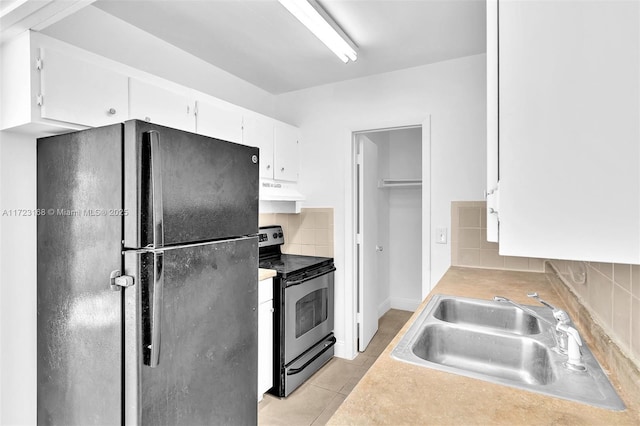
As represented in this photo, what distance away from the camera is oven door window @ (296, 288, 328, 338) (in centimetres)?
258

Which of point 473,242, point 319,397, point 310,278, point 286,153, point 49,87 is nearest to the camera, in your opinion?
point 49,87

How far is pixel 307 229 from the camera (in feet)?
10.5

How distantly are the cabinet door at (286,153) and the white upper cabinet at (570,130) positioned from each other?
2.39 meters

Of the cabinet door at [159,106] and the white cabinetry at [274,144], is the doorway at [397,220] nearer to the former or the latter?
the white cabinetry at [274,144]

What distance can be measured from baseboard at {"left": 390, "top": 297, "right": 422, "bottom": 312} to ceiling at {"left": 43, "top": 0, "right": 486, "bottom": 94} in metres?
2.86

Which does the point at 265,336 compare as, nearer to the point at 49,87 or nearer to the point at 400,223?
the point at 49,87

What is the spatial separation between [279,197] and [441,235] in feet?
4.60

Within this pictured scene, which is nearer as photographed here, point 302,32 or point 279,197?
point 302,32

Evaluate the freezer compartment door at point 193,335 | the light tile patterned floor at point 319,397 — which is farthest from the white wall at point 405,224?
the freezer compartment door at point 193,335

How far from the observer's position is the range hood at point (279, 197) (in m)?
2.72

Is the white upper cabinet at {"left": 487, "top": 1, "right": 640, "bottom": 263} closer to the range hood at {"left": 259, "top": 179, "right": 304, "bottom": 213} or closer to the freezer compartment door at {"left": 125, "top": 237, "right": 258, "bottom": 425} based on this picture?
the freezer compartment door at {"left": 125, "top": 237, "right": 258, "bottom": 425}

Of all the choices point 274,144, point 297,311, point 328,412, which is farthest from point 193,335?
point 274,144

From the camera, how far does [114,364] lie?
4.30ft

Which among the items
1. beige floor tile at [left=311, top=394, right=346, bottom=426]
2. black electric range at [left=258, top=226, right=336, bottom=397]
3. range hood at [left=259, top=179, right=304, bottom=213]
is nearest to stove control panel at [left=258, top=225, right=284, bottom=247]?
black electric range at [left=258, top=226, right=336, bottom=397]
